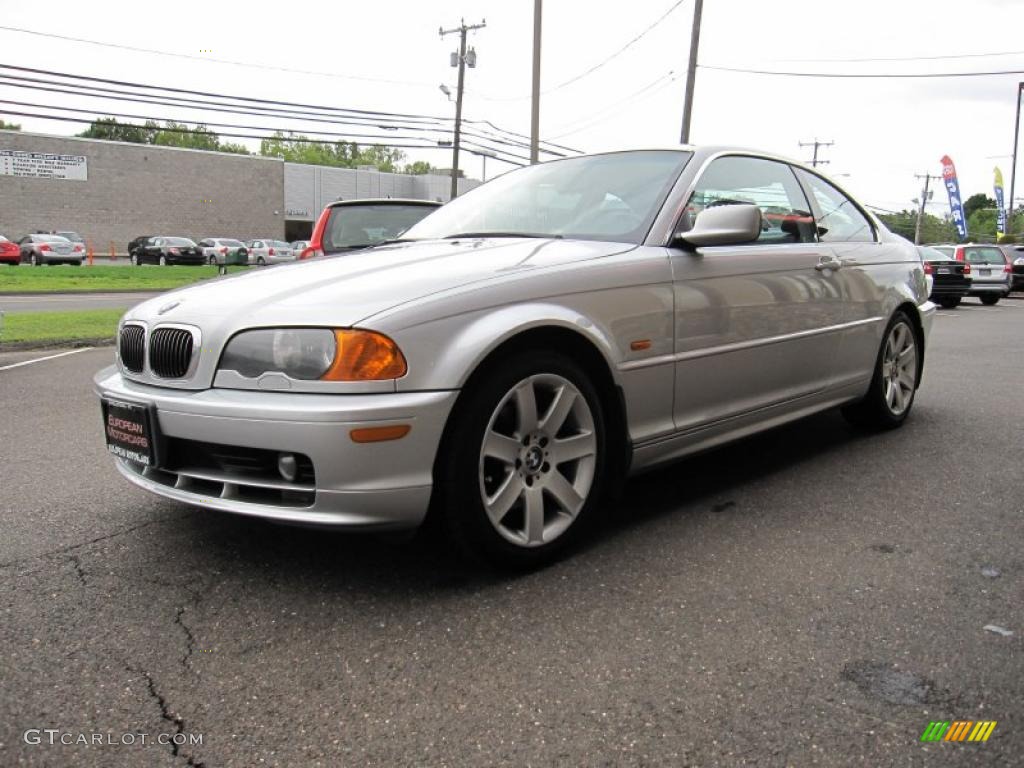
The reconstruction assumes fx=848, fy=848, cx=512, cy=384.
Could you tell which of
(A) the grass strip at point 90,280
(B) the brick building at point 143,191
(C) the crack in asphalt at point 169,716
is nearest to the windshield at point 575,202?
(C) the crack in asphalt at point 169,716

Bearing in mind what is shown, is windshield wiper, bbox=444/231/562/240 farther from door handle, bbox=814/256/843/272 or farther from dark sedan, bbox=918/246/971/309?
dark sedan, bbox=918/246/971/309

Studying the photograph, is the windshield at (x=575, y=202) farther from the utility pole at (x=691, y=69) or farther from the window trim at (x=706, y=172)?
the utility pole at (x=691, y=69)

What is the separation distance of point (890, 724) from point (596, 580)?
1.05m

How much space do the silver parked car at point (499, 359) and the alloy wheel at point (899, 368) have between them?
3.02 feet

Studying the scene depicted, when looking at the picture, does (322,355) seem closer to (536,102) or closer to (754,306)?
(754,306)

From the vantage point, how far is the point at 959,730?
77.3 inches

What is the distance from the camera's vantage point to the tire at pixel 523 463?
2.63 meters

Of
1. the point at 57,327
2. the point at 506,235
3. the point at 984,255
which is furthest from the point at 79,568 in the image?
the point at 984,255

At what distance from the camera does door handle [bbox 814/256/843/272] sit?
415cm

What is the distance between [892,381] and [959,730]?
335 cm

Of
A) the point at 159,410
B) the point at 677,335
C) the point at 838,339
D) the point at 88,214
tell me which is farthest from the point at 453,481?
the point at 88,214

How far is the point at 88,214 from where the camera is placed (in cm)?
4497

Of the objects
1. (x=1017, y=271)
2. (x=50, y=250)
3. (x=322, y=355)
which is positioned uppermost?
(x=322, y=355)

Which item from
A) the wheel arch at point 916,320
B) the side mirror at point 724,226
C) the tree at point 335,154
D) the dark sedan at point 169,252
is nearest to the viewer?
the side mirror at point 724,226
